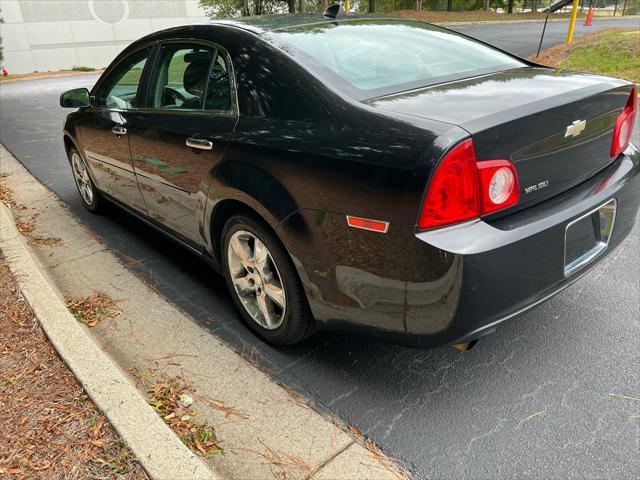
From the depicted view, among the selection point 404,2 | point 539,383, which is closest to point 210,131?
point 539,383

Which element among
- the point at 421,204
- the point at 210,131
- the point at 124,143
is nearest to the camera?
the point at 421,204

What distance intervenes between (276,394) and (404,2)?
51.5m

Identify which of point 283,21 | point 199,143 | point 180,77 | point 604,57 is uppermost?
point 283,21

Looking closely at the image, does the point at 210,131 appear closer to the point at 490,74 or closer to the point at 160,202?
the point at 160,202

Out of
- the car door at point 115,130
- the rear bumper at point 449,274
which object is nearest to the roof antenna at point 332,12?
the car door at point 115,130

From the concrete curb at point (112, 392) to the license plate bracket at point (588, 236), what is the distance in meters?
1.69

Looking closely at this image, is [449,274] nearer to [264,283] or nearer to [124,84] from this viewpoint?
[264,283]

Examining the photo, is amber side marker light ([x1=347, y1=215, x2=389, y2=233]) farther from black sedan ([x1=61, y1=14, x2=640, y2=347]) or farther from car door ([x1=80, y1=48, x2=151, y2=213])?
car door ([x1=80, y1=48, x2=151, y2=213])

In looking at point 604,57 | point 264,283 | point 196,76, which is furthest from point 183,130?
point 604,57

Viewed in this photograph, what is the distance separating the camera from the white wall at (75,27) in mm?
28562

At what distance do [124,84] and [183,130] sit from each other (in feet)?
4.17

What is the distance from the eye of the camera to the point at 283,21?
3129 mm

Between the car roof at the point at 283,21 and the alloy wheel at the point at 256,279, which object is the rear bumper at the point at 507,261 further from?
the car roof at the point at 283,21

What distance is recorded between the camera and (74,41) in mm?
29875
